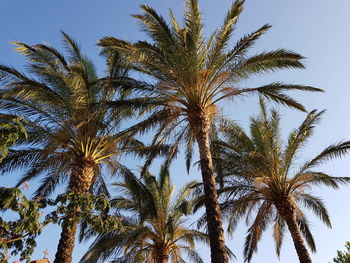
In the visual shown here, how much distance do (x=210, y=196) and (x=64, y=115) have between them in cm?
561

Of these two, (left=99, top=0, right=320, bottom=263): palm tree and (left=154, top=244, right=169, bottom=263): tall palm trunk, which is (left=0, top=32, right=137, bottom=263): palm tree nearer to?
(left=99, top=0, right=320, bottom=263): palm tree

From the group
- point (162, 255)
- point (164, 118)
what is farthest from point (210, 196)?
point (162, 255)

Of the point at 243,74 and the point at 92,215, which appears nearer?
the point at 92,215

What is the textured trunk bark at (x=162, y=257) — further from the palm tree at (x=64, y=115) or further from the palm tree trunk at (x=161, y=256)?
the palm tree at (x=64, y=115)

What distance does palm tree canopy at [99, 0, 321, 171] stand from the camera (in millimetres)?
10883

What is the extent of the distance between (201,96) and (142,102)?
2.05m

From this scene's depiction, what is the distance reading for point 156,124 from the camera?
39.8ft

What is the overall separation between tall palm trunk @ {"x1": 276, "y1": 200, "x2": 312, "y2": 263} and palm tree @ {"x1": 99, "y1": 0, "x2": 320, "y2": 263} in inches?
153

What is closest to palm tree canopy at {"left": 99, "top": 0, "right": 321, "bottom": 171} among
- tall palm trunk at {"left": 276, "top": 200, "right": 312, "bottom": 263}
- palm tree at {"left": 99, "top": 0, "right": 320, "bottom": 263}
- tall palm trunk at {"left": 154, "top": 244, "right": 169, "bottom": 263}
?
palm tree at {"left": 99, "top": 0, "right": 320, "bottom": 263}

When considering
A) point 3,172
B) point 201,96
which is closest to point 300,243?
point 201,96

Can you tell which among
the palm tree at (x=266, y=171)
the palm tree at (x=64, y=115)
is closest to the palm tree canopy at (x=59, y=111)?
the palm tree at (x=64, y=115)

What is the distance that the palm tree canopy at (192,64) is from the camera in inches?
428

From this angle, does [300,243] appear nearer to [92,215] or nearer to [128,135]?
[128,135]

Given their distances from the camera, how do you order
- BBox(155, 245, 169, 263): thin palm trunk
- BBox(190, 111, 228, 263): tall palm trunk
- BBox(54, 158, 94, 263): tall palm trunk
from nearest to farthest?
BBox(190, 111, 228, 263): tall palm trunk < BBox(54, 158, 94, 263): tall palm trunk < BBox(155, 245, 169, 263): thin palm trunk
